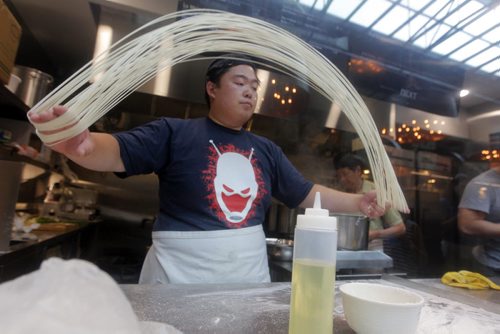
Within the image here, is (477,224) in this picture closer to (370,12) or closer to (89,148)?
(370,12)

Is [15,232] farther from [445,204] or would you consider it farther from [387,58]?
[445,204]

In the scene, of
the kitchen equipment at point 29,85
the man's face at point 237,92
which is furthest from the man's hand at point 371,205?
the kitchen equipment at point 29,85

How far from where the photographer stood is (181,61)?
0.67m

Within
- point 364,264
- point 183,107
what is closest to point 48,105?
point 364,264

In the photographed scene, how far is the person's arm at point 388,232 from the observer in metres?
2.00

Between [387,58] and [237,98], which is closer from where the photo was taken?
[237,98]

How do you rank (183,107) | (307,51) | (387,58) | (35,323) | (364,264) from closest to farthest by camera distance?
(35,323) < (307,51) < (364,264) < (387,58) < (183,107)

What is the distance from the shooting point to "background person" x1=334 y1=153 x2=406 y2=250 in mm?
2031

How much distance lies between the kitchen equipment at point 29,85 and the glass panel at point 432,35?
2682 mm

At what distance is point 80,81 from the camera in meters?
0.50

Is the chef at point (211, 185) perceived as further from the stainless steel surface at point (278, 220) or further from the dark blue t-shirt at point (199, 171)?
the stainless steel surface at point (278, 220)

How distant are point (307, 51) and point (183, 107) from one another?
→ 1.90 metres

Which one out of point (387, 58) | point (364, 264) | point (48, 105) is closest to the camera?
point (48, 105)

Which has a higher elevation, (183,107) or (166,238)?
(183,107)
